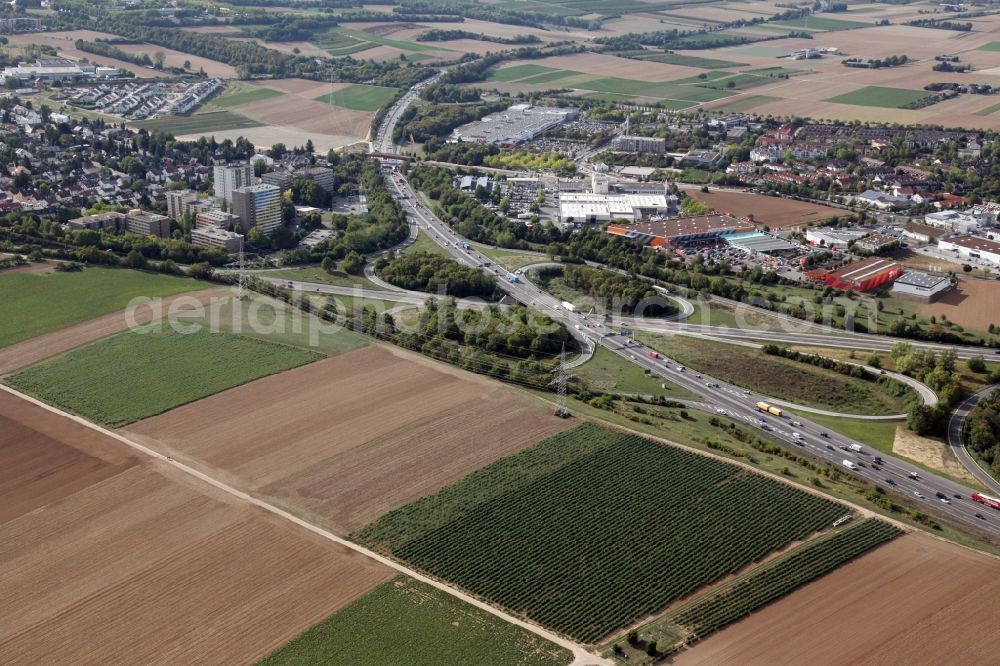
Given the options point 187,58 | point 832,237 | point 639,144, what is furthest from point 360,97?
point 832,237

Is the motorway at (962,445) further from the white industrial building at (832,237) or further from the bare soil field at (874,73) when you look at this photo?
the bare soil field at (874,73)

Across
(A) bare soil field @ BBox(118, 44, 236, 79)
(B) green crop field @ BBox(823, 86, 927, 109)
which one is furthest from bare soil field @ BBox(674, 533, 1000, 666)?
(A) bare soil field @ BBox(118, 44, 236, 79)

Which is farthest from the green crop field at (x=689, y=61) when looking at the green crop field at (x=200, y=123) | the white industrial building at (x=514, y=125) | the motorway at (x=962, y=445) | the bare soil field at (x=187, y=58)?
the motorway at (x=962, y=445)

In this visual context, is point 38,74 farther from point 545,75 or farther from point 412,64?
point 545,75

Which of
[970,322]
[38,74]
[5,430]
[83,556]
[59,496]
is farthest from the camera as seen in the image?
[38,74]

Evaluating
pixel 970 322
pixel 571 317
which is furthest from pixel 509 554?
pixel 970 322

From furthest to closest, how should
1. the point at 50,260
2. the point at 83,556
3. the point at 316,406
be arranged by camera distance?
the point at 50,260 → the point at 316,406 → the point at 83,556

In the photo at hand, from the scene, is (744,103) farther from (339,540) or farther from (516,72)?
(339,540)

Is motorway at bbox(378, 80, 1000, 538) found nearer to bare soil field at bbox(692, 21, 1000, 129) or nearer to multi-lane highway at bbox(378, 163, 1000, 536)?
multi-lane highway at bbox(378, 163, 1000, 536)
